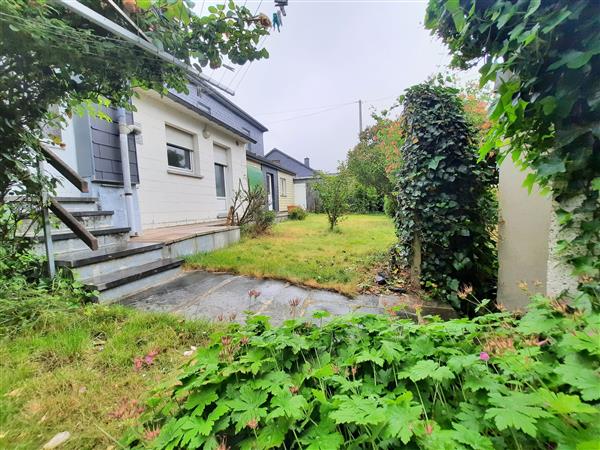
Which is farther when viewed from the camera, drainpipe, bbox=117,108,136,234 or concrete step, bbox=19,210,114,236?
drainpipe, bbox=117,108,136,234

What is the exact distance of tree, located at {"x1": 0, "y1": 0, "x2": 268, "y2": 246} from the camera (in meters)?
1.81

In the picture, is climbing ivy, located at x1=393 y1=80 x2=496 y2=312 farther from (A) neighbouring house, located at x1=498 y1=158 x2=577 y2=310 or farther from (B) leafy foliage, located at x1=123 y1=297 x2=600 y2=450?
(B) leafy foliage, located at x1=123 y1=297 x2=600 y2=450

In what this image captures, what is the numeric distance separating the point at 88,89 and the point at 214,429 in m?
2.93

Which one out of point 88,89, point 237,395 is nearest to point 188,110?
point 88,89

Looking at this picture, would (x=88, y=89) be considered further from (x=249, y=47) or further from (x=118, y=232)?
(x=118, y=232)

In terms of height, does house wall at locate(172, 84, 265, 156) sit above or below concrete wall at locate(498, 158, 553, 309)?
above

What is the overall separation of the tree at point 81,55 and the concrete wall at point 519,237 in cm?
244

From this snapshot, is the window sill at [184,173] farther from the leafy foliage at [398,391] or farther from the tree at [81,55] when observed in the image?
the leafy foliage at [398,391]

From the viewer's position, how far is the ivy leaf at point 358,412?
759 mm

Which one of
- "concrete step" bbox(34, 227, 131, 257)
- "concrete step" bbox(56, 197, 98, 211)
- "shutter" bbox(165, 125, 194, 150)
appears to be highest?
"shutter" bbox(165, 125, 194, 150)

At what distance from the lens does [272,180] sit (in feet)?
44.4

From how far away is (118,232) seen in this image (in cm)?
383

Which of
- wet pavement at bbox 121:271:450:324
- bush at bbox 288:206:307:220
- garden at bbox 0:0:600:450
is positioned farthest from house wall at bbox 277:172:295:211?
garden at bbox 0:0:600:450

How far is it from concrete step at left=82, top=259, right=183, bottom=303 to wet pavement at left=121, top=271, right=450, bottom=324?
5.0 inches
